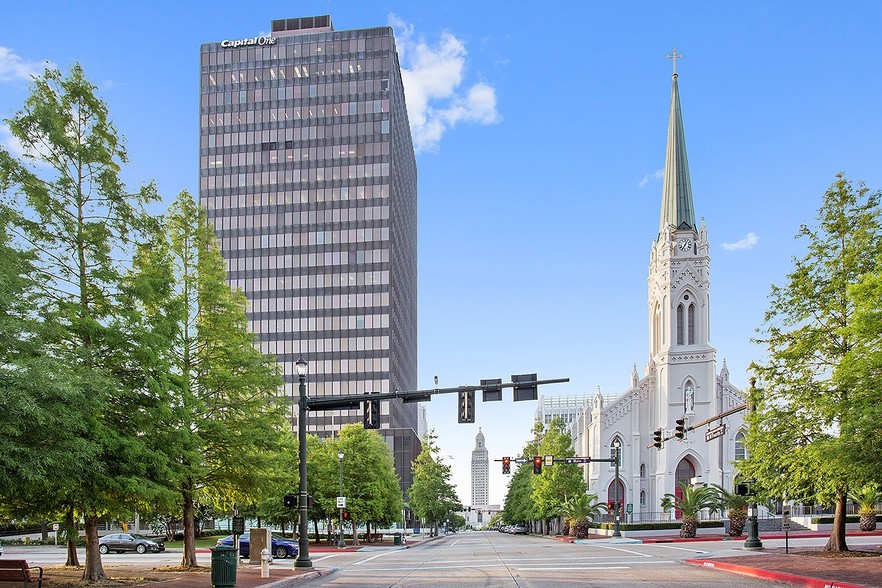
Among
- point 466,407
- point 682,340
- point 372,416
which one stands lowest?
point 372,416

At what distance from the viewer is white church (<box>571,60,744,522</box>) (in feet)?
286

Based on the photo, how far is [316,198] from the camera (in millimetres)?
124938

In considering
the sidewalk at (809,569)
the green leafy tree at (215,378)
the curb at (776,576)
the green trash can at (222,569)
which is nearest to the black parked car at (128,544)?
the green leafy tree at (215,378)

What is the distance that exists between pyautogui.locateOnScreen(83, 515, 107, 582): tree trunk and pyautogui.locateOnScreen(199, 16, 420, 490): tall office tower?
3681 inches

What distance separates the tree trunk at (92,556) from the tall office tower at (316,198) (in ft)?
307

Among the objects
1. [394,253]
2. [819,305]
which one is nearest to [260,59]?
[394,253]

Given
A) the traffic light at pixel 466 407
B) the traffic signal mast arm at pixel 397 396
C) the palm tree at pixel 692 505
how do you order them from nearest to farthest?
the traffic light at pixel 466 407, the traffic signal mast arm at pixel 397 396, the palm tree at pixel 692 505

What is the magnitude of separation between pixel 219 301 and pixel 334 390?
9029 cm

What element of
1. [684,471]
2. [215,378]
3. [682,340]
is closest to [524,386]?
[215,378]

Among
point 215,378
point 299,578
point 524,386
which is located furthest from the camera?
point 215,378

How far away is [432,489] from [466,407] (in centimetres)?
7720

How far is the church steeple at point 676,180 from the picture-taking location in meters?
93.4

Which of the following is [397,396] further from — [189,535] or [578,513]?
[578,513]

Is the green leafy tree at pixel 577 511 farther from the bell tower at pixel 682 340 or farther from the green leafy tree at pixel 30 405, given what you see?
the green leafy tree at pixel 30 405
